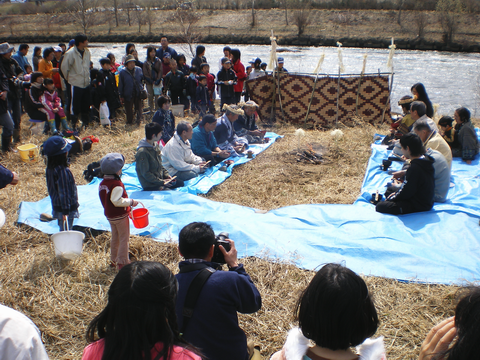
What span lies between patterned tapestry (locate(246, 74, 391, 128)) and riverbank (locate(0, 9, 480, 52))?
15.8 meters

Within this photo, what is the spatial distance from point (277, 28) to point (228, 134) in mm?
27704

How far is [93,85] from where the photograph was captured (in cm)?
757

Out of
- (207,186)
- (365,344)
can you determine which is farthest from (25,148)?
(365,344)

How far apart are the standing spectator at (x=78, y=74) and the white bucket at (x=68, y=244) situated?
4877 millimetres

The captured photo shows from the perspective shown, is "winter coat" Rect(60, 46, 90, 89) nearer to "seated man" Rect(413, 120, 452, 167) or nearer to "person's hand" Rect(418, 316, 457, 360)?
"seated man" Rect(413, 120, 452, 167)

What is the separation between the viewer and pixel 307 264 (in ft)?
10.7

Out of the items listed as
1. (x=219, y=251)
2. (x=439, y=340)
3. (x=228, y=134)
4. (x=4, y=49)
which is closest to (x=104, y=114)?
(x=4, y=49)

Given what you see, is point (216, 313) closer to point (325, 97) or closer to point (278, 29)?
point (325, 97)

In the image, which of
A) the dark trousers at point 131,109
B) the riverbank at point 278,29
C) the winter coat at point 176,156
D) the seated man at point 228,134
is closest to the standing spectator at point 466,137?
the seated man at point 228,134

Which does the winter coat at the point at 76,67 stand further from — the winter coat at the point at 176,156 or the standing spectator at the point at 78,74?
the winter coat at the point at 176,156

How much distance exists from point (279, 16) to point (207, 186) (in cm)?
3254

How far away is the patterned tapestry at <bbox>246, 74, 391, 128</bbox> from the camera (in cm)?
834

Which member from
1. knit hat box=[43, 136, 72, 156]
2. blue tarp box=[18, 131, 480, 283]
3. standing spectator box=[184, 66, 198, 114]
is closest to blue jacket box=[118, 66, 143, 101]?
standing spectator box=[184, 66, 198, 114]

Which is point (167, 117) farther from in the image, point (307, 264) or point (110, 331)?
point (110, 331)
